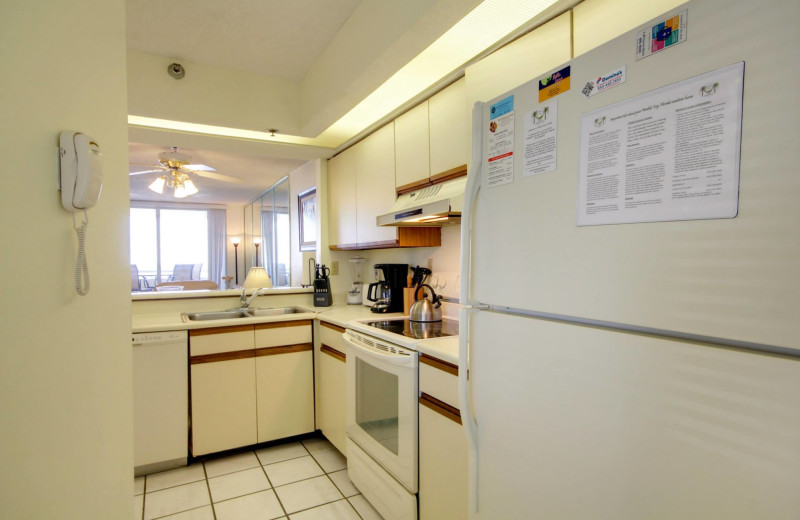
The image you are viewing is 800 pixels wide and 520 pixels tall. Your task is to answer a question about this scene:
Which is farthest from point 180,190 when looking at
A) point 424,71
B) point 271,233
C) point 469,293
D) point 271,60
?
point 469,293

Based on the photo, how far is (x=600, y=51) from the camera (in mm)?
814

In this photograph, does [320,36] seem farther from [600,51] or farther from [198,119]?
[600,51]

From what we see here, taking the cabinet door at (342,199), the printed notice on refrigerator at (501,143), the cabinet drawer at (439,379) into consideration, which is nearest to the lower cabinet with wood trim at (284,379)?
the cabinet door at (342,199)

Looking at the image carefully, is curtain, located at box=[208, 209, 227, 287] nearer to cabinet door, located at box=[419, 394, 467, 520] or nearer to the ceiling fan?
the ceiling fan

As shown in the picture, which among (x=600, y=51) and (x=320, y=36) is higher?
(x=320, y=36)

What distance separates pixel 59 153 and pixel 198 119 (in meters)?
2.12

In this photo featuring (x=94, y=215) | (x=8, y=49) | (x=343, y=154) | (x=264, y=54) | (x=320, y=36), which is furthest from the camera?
(x=343, y=154)

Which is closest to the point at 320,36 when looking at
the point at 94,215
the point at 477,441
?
the point at 94,215

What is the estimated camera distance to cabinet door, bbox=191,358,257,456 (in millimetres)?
2584

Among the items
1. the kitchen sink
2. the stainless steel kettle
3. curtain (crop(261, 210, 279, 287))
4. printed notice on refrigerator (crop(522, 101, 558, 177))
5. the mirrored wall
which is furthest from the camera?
curtain (crop(261, 210, 279, 287))

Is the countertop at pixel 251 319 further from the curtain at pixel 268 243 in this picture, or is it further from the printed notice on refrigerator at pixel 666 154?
the curtain at pixel 268 243

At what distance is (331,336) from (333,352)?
0.11 m

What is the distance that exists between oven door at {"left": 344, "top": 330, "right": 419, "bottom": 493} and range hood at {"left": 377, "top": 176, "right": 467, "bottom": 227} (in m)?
0.68

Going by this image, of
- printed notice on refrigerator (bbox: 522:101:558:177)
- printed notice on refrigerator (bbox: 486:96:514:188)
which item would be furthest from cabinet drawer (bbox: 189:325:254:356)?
printed notice on refrigerator (bbox: 522:101:558:177)
